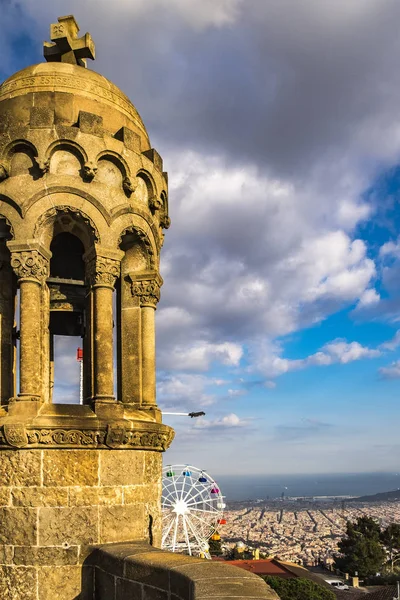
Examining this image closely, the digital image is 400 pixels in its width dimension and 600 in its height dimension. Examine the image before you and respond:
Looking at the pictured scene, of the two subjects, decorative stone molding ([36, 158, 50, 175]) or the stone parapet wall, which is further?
decorative stone molding ([36, 158, 50, 175])

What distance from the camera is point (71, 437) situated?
760 centimetres

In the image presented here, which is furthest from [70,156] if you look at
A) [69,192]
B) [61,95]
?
[61,95]

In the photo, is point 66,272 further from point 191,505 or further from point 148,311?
point 191,505

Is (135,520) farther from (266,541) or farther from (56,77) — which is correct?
(266,541)

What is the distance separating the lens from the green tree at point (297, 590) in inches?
1566

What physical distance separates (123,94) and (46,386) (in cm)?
441

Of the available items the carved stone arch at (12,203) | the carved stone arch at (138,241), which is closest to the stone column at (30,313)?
the carved stone arch at (12,203)

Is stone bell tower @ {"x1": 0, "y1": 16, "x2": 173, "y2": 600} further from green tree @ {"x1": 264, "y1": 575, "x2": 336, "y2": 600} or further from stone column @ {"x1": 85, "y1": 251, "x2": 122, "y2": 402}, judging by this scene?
green tree @ {"x1": 264, "y1": 575, "x2": 336, "y2": 600}

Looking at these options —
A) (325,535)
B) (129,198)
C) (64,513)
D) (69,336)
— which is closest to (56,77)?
(129,198)

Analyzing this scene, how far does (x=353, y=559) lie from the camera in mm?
71000

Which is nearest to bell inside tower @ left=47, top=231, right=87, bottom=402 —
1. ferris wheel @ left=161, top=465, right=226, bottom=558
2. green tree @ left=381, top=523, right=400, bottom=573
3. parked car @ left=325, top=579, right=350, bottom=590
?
ferris wheel @ left=161, top=465, right=226, bottom=558

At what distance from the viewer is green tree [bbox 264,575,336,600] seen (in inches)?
1566

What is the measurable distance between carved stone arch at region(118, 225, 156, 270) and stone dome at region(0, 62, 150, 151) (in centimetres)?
141

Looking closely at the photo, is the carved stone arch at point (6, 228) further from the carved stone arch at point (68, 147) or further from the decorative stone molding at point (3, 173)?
the carved stone arch at point (68, 147)
